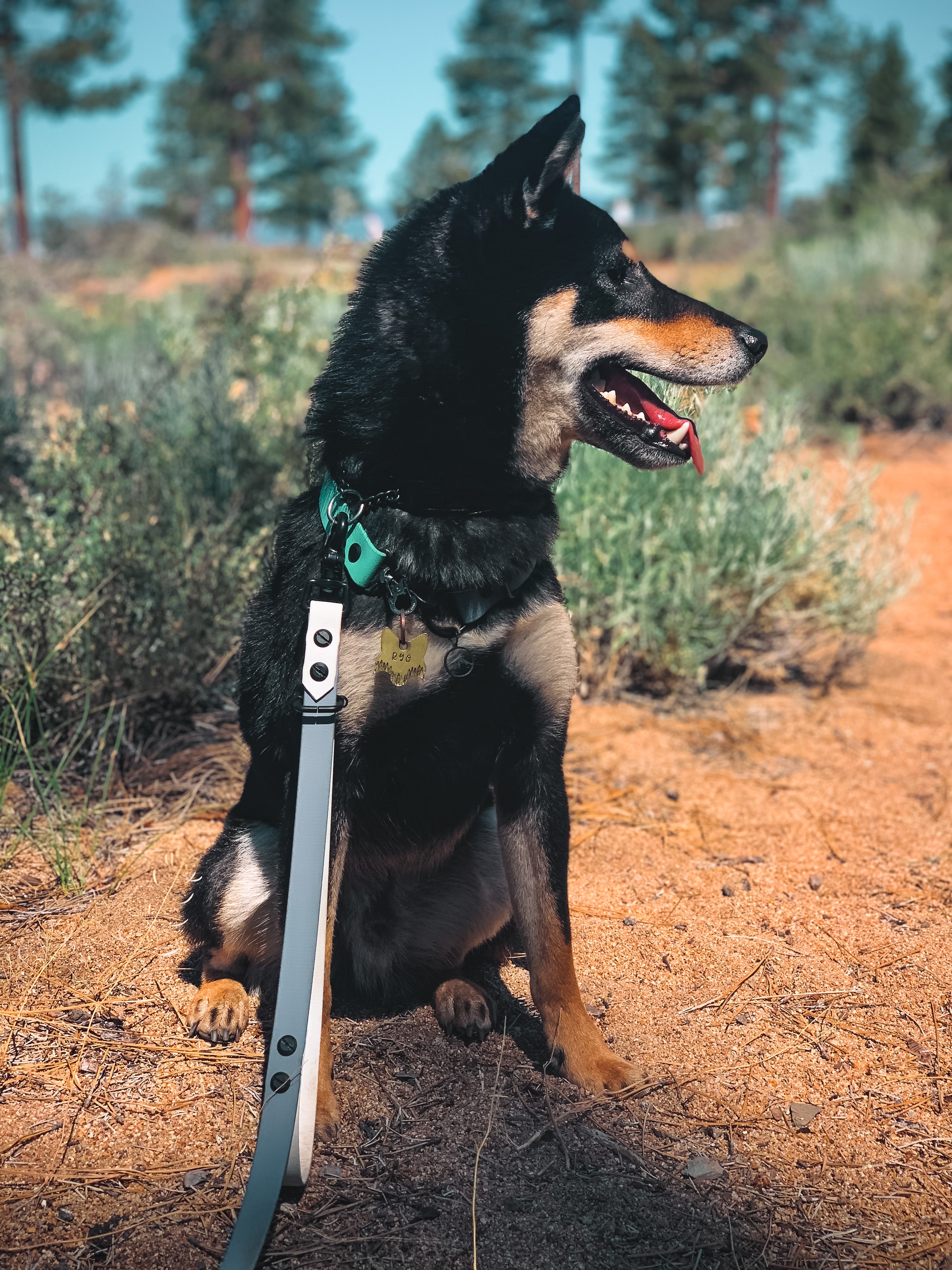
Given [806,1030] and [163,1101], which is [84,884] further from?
[806,1030]

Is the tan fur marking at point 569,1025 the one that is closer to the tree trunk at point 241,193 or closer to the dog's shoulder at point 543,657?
the dog's shoulder at point 543,657

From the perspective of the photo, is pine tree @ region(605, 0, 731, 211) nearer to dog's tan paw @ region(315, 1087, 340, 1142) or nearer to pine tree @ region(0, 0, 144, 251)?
pine tree @ region(0, 0, 144, 251)

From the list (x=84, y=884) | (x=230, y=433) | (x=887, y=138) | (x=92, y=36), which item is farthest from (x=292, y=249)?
(x=84, y=884)

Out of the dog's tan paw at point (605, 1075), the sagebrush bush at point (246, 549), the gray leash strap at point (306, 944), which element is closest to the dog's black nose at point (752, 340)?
the gray leash strap at point (306, 944)

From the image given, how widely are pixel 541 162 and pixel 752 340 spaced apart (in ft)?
2.03

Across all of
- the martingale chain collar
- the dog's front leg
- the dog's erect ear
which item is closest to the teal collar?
the martingale chain collar

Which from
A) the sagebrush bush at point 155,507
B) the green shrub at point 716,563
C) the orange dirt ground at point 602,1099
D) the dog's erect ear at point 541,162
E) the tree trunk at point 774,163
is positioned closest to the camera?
the orange dirt ground at point 602,1099

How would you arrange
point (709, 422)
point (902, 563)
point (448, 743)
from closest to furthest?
1. point (448, 743)
2. point (709, 422)
3. point (902, 563)

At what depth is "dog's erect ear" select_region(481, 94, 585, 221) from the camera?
2010 millimetres

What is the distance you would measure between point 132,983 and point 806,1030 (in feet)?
5.15

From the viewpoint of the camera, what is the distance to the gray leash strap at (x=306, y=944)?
5.58ft

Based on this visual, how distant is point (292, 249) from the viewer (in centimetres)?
3725

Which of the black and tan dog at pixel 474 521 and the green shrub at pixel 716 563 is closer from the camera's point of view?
the black and tan dog at pixel 474 521

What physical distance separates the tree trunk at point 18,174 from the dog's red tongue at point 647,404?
31.0 meters
